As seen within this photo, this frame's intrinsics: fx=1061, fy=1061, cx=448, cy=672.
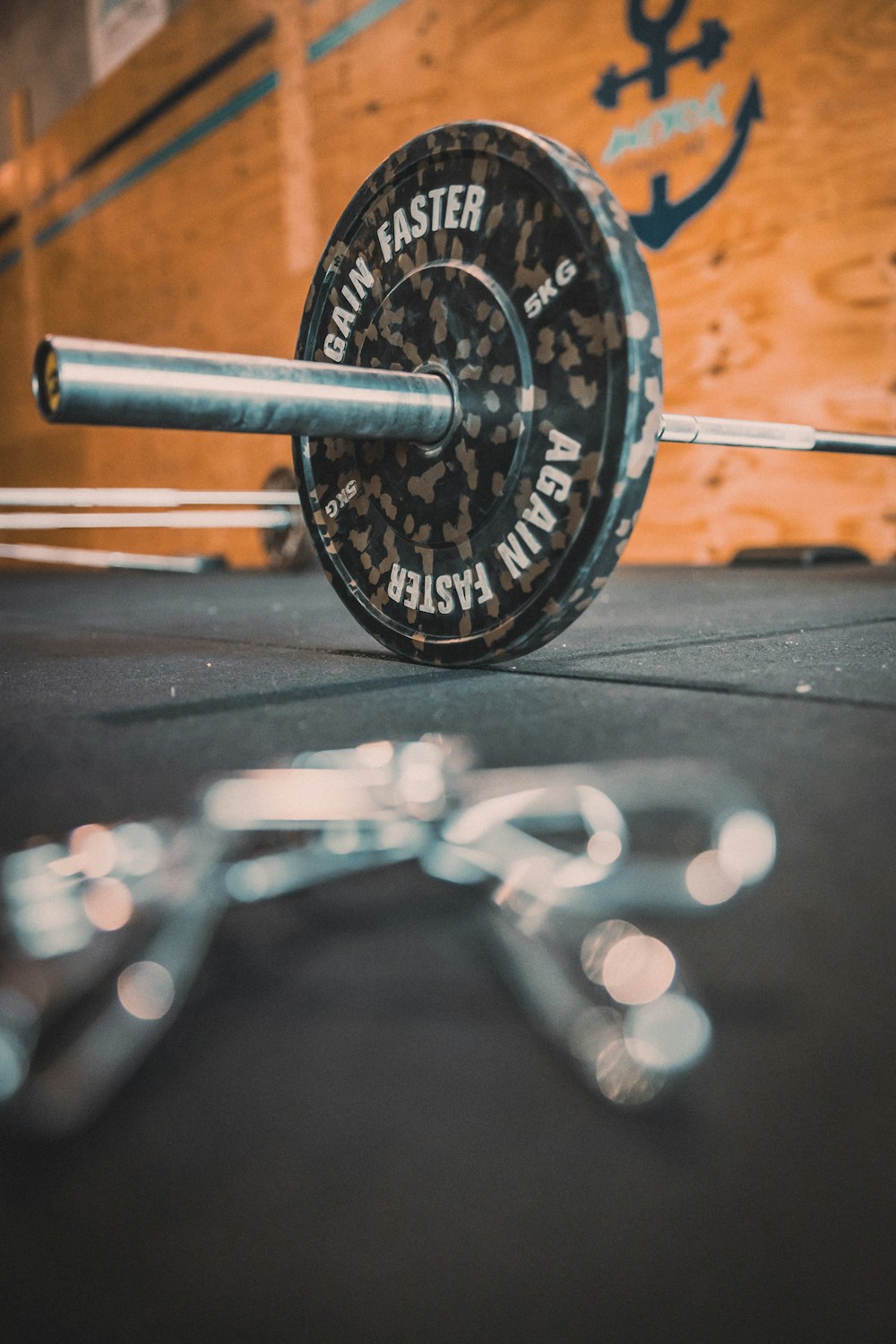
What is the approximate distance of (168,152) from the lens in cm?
514

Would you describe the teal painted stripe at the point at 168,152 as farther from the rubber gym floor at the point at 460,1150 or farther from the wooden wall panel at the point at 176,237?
the rubber gym floor at the point at 460,1150

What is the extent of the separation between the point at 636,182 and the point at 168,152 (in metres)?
2.84

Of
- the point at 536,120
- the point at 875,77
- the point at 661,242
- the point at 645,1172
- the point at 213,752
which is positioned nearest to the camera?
the point at 645,1172

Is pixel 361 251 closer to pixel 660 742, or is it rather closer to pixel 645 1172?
pixel 660 742

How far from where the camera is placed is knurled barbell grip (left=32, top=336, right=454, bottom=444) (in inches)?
31.9

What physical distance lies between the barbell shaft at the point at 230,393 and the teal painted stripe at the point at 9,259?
6.28m

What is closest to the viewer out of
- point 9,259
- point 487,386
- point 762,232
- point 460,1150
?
point 460,1150

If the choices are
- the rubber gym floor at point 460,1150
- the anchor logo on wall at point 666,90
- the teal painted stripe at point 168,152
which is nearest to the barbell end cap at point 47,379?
the rubber gym floor at point 460,1150

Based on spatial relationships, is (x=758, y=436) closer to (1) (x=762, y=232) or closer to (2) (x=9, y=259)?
(1) (x=762, y=232)

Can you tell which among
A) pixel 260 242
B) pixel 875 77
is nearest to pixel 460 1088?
pixel 875 77

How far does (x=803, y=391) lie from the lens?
3.02 metres

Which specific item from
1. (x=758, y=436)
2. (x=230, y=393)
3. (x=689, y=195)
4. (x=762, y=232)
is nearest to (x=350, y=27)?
(x=689, y=195)

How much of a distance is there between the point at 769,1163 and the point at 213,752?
0.50 metres

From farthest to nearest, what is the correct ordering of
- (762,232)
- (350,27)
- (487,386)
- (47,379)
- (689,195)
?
(350,27)
(689,195)
(762,232)
(487,386)
(47,379)
